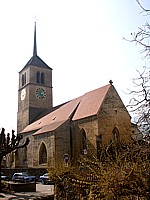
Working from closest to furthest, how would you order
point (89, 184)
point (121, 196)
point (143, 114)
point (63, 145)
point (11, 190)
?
1. point (143, 114)
2. point (121, 196)
3. point (89, 184)
4. point (11, 190)
5. point (63, 145)

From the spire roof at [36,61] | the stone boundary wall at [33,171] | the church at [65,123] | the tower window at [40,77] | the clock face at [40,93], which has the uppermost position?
the spire roof at [36,61]

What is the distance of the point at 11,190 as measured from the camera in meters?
20.0

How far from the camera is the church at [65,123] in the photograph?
3306 centimetres

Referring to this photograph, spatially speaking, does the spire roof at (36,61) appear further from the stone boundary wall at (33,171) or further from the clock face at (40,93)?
the stone boundary wall at (33,171)

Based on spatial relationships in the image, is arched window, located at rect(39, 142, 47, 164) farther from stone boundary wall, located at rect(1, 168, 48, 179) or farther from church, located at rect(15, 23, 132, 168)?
stone boundary wall, located at rect(1, 168, 48, 179)

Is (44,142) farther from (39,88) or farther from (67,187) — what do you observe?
(67,187)

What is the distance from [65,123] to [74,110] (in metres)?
2.95

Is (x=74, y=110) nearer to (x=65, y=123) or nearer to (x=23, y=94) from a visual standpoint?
(x=65, y=123)

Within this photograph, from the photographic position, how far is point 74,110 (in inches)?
1527

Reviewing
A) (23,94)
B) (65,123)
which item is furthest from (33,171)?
(23,94)

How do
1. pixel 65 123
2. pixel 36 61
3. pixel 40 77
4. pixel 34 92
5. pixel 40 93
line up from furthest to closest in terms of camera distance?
pixel 36 61, pixel 40 77, pixel 40 93, pixel 34 92, pixel 65 123

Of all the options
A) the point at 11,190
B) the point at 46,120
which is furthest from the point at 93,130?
the point at 11,190

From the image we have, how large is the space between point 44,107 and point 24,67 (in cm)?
876

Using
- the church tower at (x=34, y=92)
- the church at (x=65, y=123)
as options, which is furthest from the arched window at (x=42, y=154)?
the church tower at (x=34, y=92)
